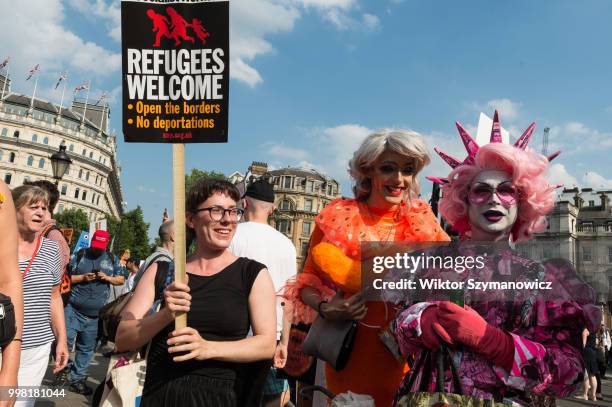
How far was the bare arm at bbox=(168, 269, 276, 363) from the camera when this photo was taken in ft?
7.86

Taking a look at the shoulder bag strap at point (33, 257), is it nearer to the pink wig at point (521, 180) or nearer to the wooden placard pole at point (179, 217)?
the wooden placard pole at point (179, 217)

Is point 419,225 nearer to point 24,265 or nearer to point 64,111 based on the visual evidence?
point 24,265

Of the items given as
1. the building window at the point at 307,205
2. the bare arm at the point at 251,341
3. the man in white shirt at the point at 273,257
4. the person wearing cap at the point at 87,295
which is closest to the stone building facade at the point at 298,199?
the building window at the point at 307,205

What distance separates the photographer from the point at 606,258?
200 cm

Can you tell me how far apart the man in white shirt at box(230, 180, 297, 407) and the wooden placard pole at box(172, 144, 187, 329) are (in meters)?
2.04

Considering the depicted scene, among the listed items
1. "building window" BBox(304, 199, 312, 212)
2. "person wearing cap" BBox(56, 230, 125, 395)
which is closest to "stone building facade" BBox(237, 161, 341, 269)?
"building window" BBox(304, 199, 312, 212)

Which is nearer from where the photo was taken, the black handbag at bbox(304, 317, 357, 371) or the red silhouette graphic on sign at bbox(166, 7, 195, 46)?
the red silhouette graphic on sign at bbox(166, 7, 195, 46)

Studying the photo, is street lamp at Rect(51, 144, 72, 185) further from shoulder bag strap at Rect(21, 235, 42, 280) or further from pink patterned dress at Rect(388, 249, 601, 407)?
pink patterned dress at Rect(388, 249, 601, 407)

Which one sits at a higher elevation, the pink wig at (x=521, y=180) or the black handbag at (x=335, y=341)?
the pink wig at (x=521, y=180)

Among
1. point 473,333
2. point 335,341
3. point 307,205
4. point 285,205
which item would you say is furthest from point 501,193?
point 307,205

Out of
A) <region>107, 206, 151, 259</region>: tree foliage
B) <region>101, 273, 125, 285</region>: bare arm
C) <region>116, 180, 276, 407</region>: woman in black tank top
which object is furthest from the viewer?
<region>107, 206, 151, 259</region>: tree foliage

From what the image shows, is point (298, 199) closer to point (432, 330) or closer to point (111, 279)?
point (111, 279)

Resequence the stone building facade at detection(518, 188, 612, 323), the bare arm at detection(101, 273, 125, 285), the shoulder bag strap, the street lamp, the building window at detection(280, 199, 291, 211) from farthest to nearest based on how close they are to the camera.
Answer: the building window at detection(280, 199, 291, 211) < the street lamp < the bare arm at detection(101, 273, 125, 285) < the shoulder bag strap < the stone building facade at detection(518, 188, 612, 323)

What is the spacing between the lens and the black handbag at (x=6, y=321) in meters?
2.03
